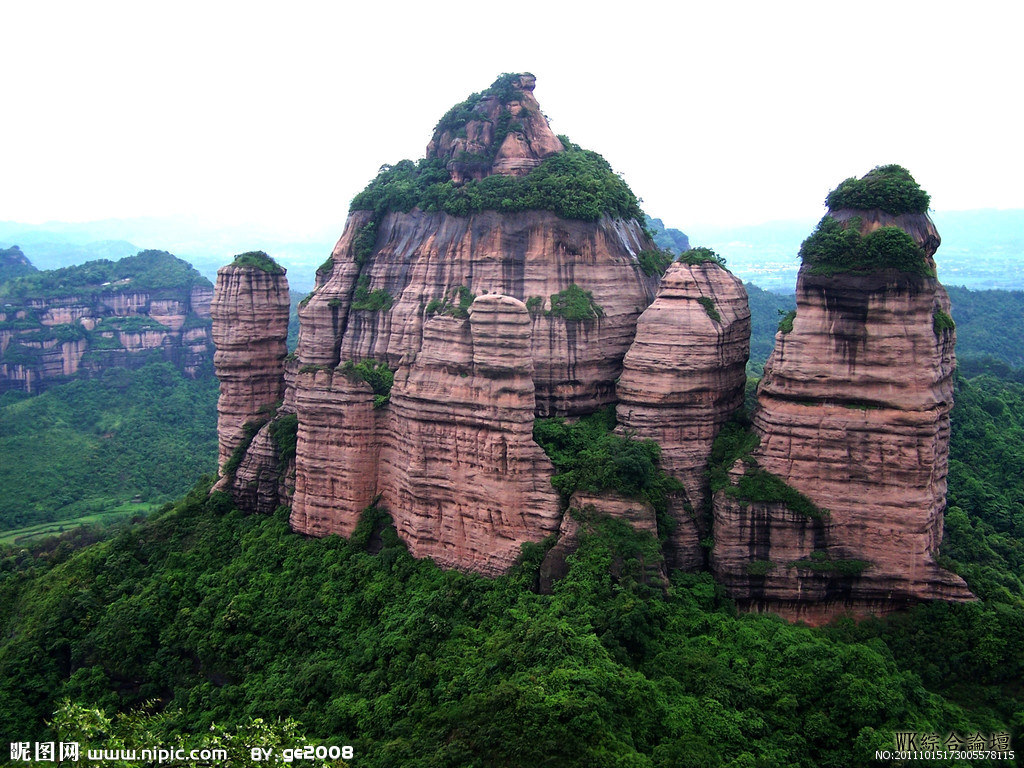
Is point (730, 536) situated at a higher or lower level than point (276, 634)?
higher

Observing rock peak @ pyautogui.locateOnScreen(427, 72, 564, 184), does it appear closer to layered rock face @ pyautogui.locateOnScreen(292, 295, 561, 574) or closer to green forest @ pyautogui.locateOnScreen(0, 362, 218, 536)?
layered rock face @ pyautogui.locateOnScreen(292, 295, 561, 574)

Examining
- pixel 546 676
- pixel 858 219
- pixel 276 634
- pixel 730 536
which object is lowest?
pixel 276 634

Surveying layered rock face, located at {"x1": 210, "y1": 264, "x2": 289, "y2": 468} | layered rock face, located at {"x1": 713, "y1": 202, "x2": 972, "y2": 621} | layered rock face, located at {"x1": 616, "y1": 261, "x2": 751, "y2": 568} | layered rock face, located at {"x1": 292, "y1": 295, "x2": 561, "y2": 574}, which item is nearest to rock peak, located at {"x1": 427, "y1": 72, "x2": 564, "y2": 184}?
layered rock face, located at {"x1": 292, "y1": 295, "x2": 561, "y2": 574}

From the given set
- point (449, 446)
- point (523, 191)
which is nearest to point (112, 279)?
point (523, 191)

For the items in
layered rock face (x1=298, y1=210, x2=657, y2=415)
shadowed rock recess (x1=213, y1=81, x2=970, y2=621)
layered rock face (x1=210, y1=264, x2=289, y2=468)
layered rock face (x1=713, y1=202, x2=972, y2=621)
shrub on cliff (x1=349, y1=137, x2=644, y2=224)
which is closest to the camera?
layered rock face (x1=713, y1=202, x2=972, y2=621)

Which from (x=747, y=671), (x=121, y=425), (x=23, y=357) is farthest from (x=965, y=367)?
(x=23, y=357)

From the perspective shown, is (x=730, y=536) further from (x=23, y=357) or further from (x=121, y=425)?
(x=23, y=357)
